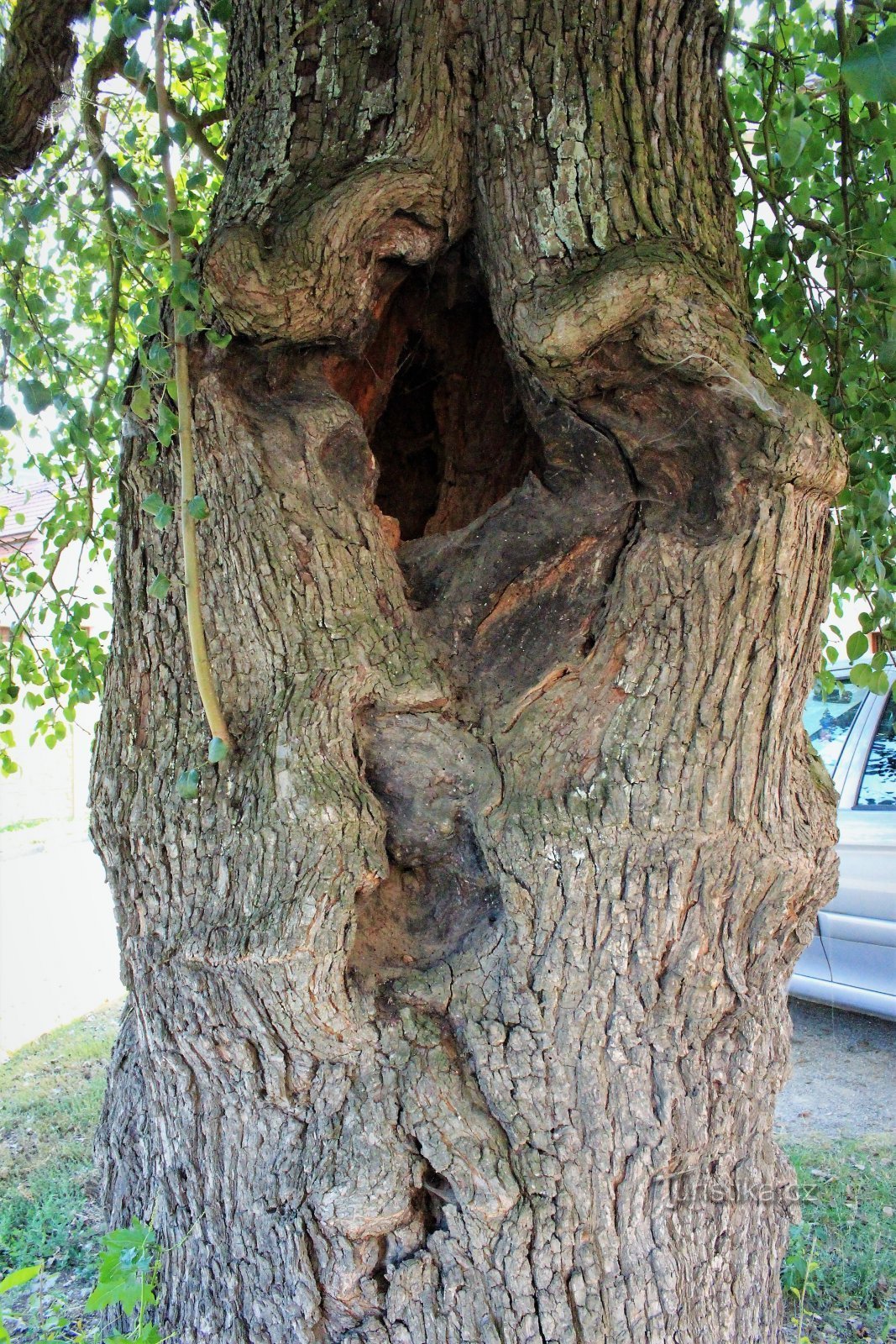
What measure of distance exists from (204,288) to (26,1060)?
14.0ft

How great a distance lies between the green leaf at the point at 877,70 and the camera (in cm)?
114

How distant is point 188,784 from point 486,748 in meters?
0.65

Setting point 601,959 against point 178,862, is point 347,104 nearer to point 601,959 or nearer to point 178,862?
point 178,862

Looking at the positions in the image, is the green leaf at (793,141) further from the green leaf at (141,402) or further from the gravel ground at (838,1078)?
the gravel ground at (838,1078)

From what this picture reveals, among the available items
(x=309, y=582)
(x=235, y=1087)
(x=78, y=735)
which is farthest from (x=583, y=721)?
(x=78, y=735)

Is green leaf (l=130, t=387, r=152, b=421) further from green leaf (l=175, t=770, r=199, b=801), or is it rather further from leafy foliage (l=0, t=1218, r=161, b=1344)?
leafy foliage (l=0, t=1218, r=161, b=1344)

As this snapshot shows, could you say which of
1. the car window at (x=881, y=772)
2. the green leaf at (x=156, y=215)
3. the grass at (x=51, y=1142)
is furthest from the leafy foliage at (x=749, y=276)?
the car window at (x=881, y=772)

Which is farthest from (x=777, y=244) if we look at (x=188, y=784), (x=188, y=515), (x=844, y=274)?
(x=188, y=784)

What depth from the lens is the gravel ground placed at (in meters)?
3.90

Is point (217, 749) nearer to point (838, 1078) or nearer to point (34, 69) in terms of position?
point (34, 69)

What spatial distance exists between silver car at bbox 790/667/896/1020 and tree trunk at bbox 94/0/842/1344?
102 inches

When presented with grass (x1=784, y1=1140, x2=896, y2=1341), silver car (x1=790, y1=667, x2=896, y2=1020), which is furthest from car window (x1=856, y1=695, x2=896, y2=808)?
grass (x1=784, y1=1140, x2=896, y2=1341)

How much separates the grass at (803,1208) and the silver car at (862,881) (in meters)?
0.96

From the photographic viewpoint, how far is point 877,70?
1142 millimetres
